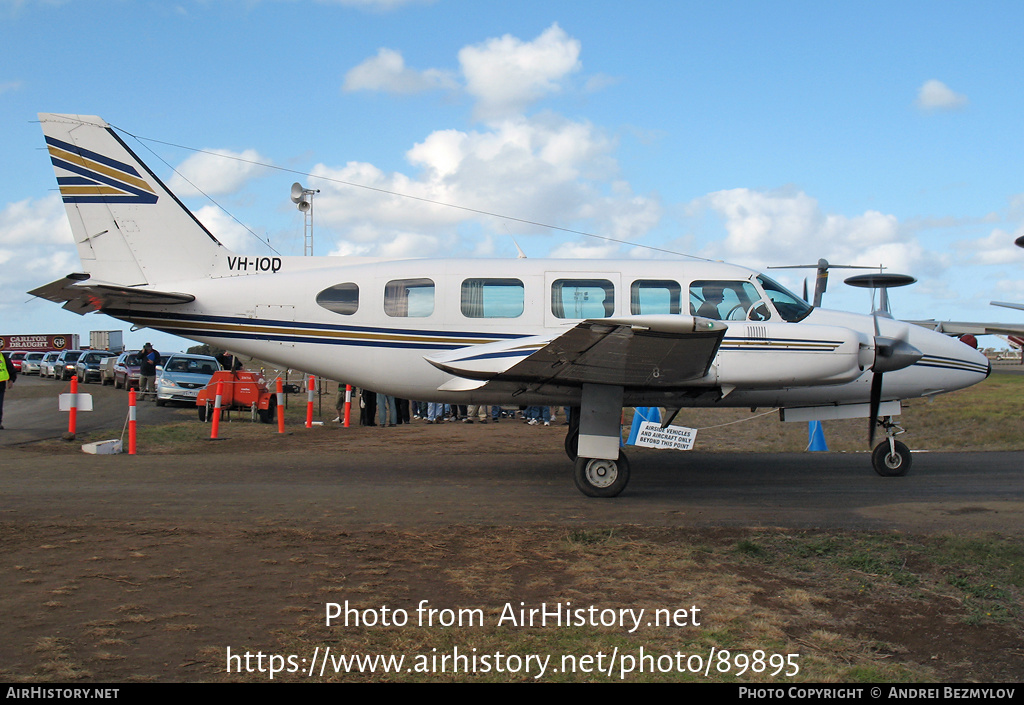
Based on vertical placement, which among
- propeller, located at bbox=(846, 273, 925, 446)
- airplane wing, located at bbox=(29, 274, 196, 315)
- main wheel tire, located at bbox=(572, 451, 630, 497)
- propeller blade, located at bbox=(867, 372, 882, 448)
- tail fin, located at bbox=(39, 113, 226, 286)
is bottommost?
main wheel tire, located at bbox=(572, 451, 630, 497)

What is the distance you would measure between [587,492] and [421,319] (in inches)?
131

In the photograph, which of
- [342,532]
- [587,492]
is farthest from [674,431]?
[342,532]

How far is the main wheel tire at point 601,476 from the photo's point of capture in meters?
9.28

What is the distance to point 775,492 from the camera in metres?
9.71

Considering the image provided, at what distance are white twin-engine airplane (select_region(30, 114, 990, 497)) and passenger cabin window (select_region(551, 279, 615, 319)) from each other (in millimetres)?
20

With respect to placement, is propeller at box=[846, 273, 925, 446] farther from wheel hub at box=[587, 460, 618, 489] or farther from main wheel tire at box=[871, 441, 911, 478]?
wheel hub at box=[587, 460, 618, 489]

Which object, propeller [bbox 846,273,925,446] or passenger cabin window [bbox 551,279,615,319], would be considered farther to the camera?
passenger cabin window [bbox 551,279,615,319]

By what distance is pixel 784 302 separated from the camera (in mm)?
10211

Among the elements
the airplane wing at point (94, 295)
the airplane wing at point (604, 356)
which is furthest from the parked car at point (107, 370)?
the airplane wing at point (604, 356)

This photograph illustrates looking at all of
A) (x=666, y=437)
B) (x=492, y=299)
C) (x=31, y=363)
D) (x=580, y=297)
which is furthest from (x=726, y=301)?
(x=31, y=363)

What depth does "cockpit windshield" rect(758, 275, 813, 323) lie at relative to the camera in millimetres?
10102

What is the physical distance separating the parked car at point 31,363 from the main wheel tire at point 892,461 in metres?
67.2

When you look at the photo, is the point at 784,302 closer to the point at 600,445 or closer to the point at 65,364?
the point at 600,445

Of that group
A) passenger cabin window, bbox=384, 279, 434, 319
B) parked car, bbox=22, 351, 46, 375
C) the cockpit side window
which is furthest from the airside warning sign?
parked car, bbox=22, 351, 46, 375
